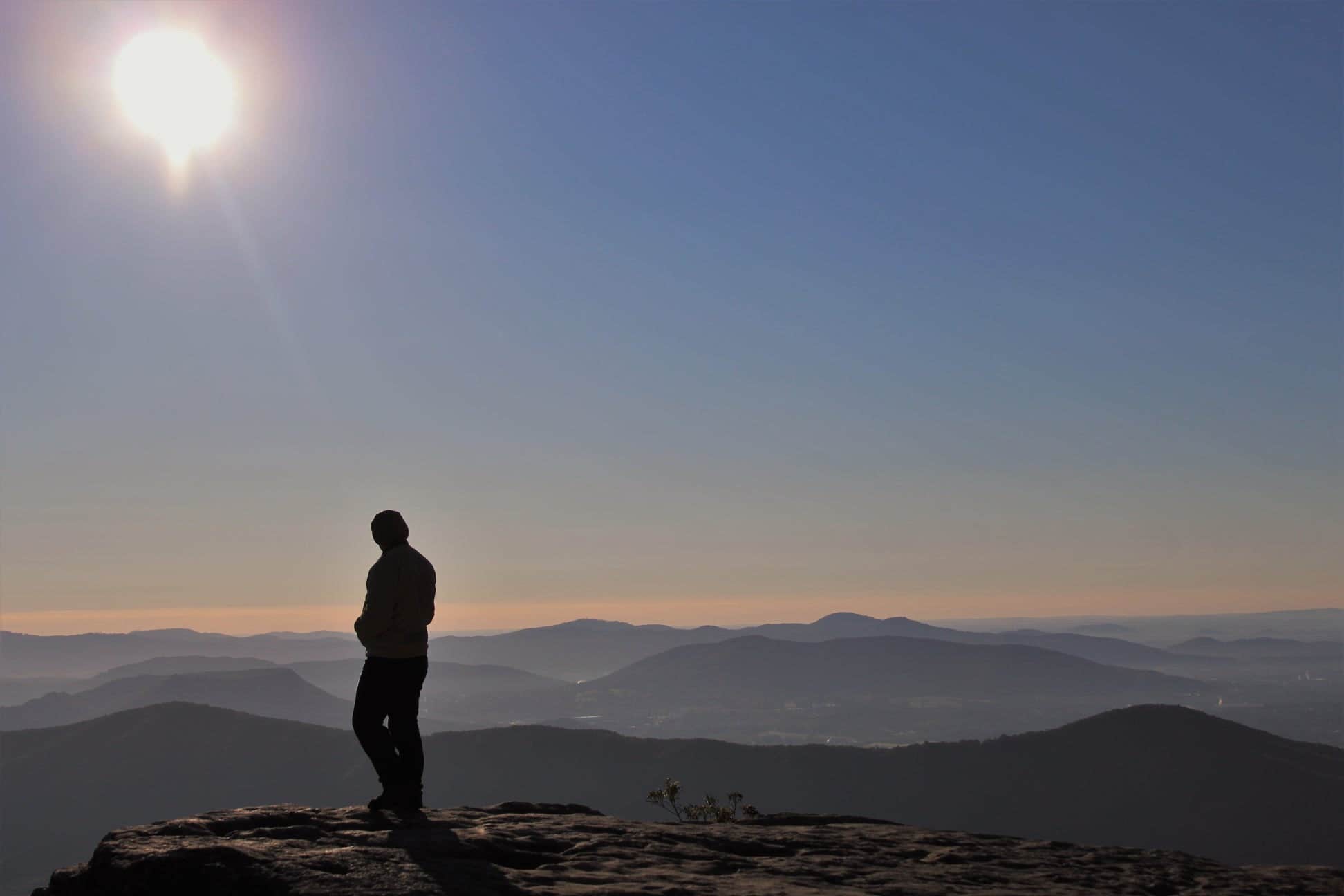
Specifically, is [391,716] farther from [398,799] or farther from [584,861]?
[584,861]

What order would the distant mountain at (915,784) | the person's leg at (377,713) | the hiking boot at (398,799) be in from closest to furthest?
1. the hiking boot at (398,799)
2. the person's leg at (377,713)
3. the distant mountain at (915,784)

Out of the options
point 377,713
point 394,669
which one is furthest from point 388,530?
point 377,713

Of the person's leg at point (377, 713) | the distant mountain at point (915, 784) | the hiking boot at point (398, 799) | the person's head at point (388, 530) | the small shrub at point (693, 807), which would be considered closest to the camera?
the hiking boot at point (398, 799)

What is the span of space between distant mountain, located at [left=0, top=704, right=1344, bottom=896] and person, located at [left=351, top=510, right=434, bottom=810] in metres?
152

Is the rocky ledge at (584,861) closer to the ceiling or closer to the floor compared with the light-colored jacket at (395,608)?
closer to the floor

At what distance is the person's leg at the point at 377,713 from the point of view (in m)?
10.5

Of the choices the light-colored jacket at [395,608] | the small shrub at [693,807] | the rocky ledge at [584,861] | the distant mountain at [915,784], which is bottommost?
the distant mountain at [915,784]

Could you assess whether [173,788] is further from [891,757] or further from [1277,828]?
[1277,828]

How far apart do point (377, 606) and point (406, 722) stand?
4.30 feet

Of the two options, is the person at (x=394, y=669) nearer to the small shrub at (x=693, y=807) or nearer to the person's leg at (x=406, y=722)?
the person's leg at (x=406, y=722)

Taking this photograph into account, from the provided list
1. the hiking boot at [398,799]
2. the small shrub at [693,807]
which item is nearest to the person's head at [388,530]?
the hiking boot at [398,799]

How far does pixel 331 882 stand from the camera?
714 centimetres

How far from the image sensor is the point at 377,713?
1060cm

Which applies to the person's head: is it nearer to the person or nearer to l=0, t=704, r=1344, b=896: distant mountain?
Answer: the person
